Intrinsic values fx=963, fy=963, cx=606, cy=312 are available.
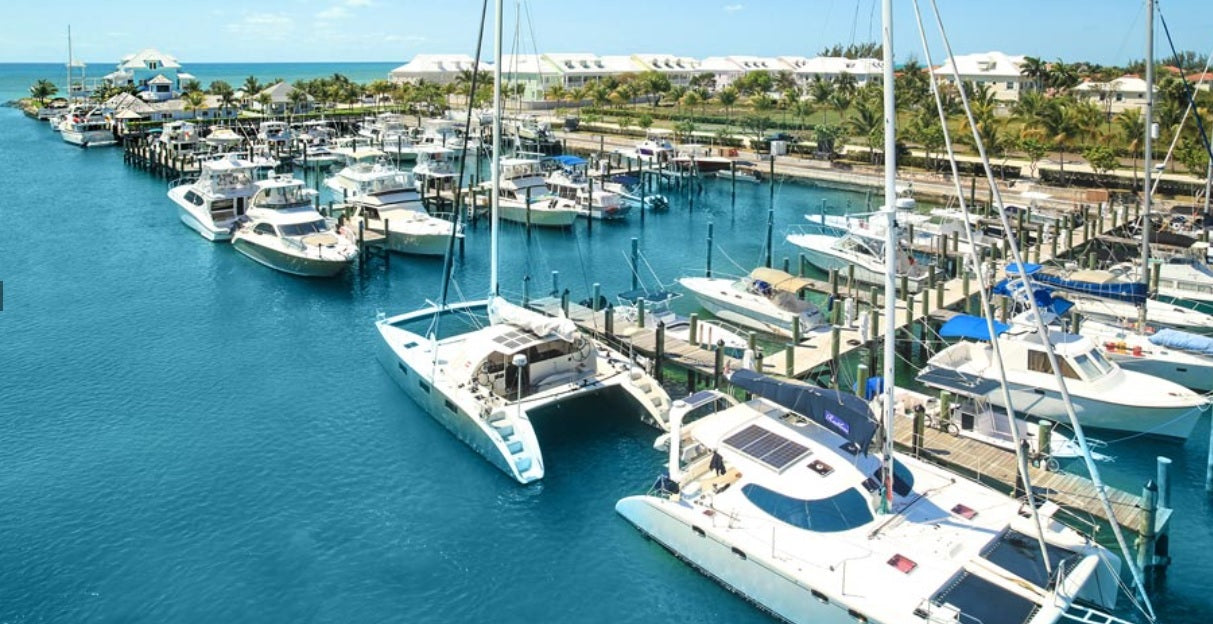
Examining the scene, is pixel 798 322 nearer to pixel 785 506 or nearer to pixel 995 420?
pixel 995 420

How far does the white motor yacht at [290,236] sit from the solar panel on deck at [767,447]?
98.9 ft

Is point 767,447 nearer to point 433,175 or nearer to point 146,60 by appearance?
point 433,175

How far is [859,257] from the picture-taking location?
47.7 meters

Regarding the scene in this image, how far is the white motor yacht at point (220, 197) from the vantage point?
58.8 m

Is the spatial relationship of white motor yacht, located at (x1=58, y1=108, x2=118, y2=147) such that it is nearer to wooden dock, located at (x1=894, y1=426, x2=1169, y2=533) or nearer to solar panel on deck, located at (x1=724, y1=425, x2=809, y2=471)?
solar panel on deck, located at (x1=724, y1=425, x2=809, y2=471)

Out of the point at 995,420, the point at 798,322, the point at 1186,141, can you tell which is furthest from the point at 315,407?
the point at 1186,141

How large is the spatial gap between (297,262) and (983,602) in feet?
129

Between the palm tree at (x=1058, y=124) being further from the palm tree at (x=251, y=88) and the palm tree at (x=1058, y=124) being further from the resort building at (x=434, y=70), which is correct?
the resort building at (x=434, y=70)

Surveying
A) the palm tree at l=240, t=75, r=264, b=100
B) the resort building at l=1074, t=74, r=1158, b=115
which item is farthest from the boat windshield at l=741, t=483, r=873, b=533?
the palm tree at l=240, t=75, r=264, b=100

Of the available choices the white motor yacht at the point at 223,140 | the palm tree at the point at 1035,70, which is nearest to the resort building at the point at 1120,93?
the palm tree at the point at 1035,70

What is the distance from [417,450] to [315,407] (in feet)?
18.4

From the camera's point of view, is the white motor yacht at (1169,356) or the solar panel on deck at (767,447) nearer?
the solar panel on deck at (767,447)

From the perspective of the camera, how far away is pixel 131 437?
3100 centimetres

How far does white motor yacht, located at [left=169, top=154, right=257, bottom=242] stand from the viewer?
193ft
